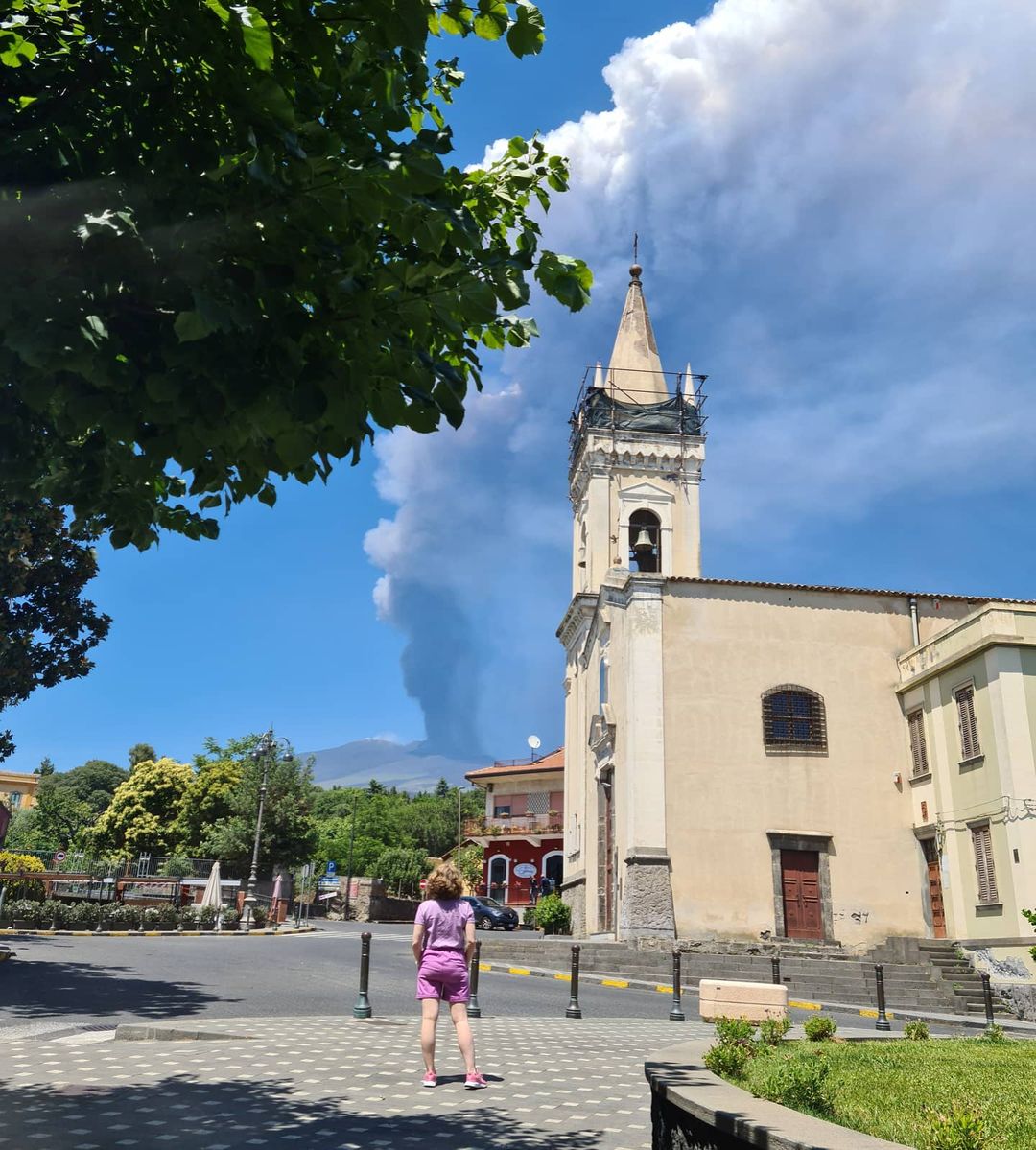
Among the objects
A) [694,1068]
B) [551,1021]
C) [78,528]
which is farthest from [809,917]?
[78,528]

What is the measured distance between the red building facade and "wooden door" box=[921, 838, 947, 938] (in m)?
29.4

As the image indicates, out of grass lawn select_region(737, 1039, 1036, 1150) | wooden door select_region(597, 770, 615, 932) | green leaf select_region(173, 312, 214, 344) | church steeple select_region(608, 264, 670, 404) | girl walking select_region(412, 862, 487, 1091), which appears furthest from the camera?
church steeple select_region(608, 264, 670, 404)

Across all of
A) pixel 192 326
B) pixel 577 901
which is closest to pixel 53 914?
pixel 577 901

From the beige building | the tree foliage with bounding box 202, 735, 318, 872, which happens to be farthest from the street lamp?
the beige building

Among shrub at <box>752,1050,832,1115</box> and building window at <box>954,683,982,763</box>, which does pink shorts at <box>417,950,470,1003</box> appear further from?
building window at <box>954,683,982,763</box>

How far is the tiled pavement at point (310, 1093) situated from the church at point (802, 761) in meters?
15.6

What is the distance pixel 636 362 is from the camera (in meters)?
40.9

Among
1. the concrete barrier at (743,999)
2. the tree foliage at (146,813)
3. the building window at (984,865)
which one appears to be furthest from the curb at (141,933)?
the tree foliage at (146,813)

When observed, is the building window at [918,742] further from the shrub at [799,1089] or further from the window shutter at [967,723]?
the shrub at [799,1089]

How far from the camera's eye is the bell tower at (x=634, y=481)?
36.1m

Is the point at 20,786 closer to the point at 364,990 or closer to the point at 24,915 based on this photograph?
the point at 24,915

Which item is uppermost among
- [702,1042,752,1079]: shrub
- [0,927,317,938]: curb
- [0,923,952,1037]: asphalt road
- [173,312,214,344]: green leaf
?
[173,312,214,344]: green leaf

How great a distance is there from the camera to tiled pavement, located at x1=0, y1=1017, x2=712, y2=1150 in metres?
5.61

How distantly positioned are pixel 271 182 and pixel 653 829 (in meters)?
24.2
